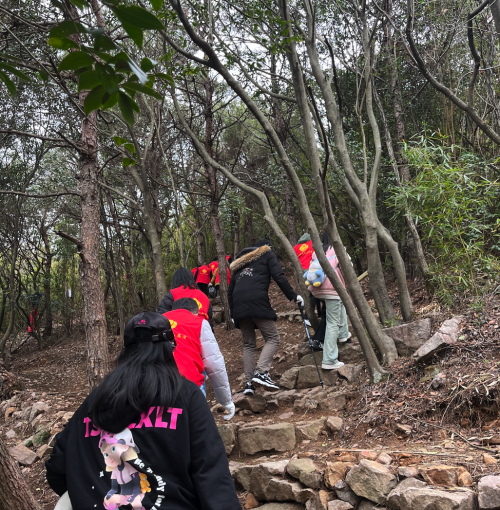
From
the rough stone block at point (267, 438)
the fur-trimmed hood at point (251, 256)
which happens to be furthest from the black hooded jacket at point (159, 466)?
the fur-trimmed hood at point (251, 256)

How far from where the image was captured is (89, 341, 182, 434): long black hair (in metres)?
1.71

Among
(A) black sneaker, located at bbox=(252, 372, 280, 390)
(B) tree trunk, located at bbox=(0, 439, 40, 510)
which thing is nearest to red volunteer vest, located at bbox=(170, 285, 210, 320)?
(A) black sneaker, located at bbox=(252, 372, 280, 390)

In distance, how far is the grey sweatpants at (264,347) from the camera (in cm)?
608

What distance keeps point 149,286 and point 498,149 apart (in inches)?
506

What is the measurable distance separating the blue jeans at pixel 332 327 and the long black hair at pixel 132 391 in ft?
14.2

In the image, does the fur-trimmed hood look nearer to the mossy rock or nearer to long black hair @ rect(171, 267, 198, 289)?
long black hair @ rect(171, 267, 198, 289)

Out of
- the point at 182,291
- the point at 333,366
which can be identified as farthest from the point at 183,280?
the point at 333,366

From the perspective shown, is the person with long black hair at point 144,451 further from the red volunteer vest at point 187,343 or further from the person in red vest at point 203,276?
the person in red vest at point 203,276

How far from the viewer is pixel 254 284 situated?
6145 mm

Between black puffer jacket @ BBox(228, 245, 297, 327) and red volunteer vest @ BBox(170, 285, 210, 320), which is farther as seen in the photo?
black puffer jacket @ BBox(228, 245, 297, 327)

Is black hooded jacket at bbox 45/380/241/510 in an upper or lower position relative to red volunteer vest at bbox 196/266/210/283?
lower

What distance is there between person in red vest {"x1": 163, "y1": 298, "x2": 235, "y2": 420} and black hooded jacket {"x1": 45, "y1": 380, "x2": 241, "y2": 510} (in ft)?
6.25

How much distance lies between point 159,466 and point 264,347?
450cm

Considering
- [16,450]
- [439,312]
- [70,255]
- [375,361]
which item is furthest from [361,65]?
[70,255]
